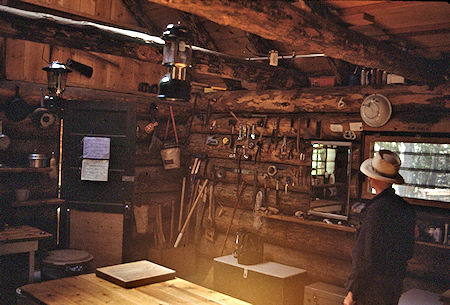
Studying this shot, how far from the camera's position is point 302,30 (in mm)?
3260

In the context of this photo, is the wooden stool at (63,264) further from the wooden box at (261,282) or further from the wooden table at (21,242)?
the wooden box at (261,282)

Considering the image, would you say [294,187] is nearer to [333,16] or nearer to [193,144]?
[193,144]

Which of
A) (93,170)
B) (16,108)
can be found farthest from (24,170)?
(93,170)

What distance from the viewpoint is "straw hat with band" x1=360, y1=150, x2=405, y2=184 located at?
3834 millimetres

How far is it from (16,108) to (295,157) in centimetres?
356

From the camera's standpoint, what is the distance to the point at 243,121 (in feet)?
22.7

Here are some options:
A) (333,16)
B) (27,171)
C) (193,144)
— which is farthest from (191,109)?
(333,16)

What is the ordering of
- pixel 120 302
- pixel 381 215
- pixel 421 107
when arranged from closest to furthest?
pixel 120 302, pixel 381 215, pixel 421 107

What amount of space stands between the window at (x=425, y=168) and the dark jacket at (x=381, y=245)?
54.3 inches

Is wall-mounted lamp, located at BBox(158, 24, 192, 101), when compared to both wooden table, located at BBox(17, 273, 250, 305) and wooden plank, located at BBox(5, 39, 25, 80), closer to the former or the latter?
wooden table, located at BBox(17, 273, 250, 305)

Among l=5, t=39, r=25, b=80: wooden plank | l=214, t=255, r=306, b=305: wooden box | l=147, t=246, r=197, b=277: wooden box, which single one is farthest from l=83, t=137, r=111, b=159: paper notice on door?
l=214, t=255, r=306, b=305: wooden box

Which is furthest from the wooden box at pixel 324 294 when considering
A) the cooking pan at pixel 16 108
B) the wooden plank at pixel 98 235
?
the cooking pan at pixel 16 108

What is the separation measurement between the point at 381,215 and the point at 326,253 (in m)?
2.42

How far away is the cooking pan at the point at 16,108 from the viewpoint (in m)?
5.75
